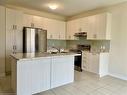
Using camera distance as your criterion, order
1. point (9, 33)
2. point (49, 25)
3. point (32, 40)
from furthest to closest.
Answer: point (49, 25) < point (32, 40) < point (9, 33)

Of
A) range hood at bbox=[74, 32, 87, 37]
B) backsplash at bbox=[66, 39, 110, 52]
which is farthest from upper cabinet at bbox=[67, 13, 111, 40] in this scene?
backsplash at bbox=[66, 39, 110, 52]

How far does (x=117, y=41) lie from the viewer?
400 cm

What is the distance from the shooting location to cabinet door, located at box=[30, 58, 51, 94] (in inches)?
99.8

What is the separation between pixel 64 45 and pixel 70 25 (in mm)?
1317

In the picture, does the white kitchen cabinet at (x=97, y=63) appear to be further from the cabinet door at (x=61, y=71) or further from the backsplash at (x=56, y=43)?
the backsplash at (x=56, y=43)

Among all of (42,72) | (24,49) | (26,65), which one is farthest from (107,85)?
(24,49)

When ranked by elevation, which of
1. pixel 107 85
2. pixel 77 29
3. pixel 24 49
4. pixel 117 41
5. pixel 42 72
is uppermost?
pixel 77 29

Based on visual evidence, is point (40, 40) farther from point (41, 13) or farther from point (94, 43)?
point (94, 43)

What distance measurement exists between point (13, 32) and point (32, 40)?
74 cm

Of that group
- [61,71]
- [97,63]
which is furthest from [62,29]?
[61,71]

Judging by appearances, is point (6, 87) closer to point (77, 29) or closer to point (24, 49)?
point (24, 49)

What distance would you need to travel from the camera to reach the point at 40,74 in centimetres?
263

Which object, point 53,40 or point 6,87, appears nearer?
point 6,87

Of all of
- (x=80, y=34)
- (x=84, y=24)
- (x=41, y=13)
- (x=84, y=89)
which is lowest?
(x=84, y=89)
